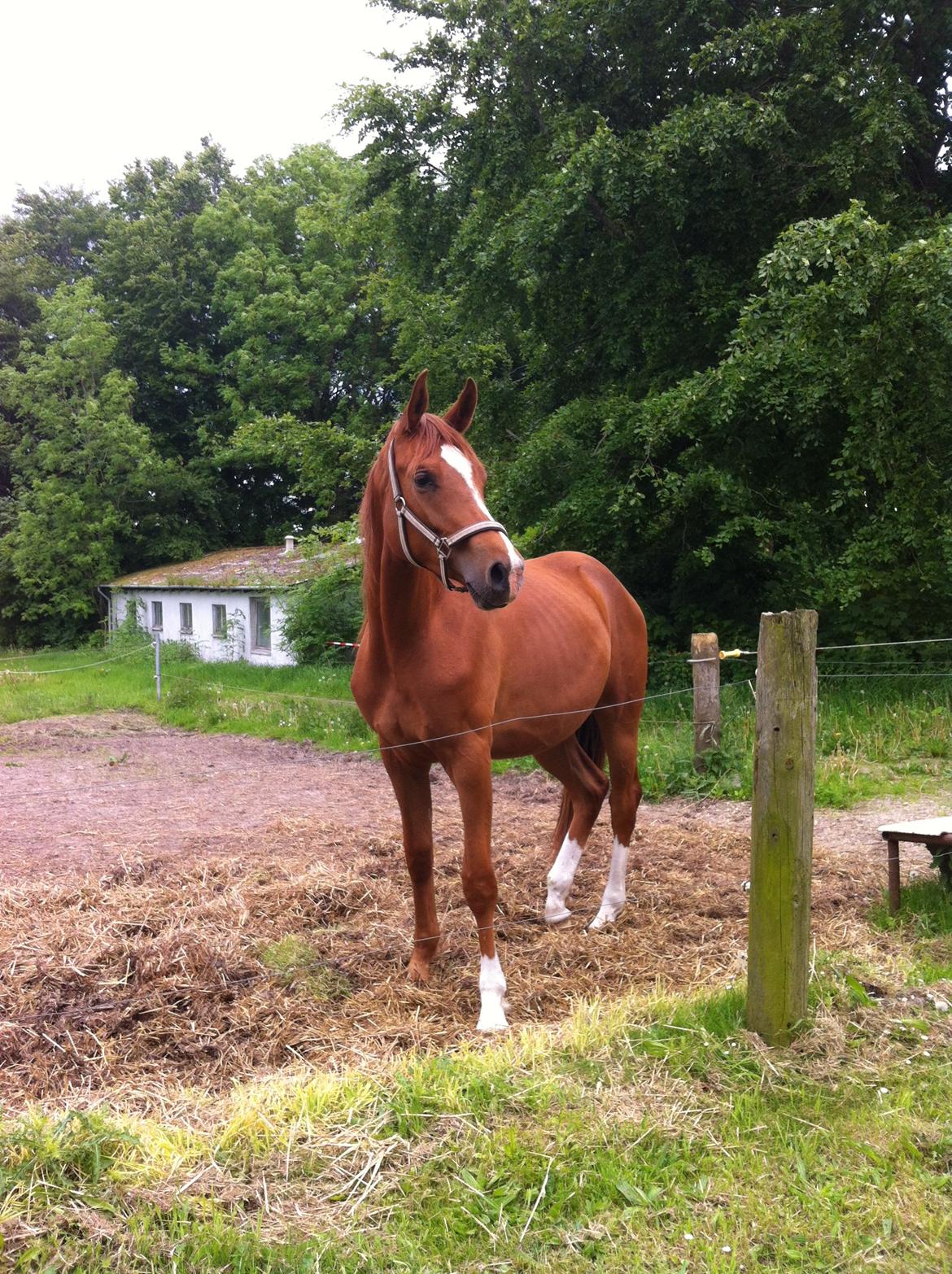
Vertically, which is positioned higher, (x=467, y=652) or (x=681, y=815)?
(x=467, y=652)

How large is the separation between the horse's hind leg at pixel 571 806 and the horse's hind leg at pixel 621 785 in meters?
0.13

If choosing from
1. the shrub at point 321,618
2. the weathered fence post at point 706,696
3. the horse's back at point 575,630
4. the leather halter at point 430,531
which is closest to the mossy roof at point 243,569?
the shrub at point 321,618

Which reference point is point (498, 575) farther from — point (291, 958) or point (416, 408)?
point (291, 958)

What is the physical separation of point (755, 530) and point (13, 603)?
1176 inches

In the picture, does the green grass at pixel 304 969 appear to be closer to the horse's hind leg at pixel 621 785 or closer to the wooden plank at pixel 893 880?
the horse's hind leg at pixel 621 785

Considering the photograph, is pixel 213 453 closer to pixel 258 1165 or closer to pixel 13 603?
pixel 13 603

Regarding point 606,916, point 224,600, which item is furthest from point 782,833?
point 224,600

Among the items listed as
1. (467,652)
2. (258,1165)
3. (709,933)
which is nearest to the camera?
(258,1165)

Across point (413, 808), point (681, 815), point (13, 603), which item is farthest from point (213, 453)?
point (413, 808)

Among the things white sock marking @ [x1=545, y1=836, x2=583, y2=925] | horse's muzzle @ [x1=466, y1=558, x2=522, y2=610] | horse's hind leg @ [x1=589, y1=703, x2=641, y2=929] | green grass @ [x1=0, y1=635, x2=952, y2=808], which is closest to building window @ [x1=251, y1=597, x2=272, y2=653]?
green grass @ [x1=0, y1=635, x2=952, y2=808]

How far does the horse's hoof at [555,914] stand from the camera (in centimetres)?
491

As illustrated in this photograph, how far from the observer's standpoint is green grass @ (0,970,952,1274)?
2.27 meters

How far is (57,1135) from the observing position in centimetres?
259

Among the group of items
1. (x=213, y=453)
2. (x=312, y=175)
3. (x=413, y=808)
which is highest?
(x=312, y=175)
